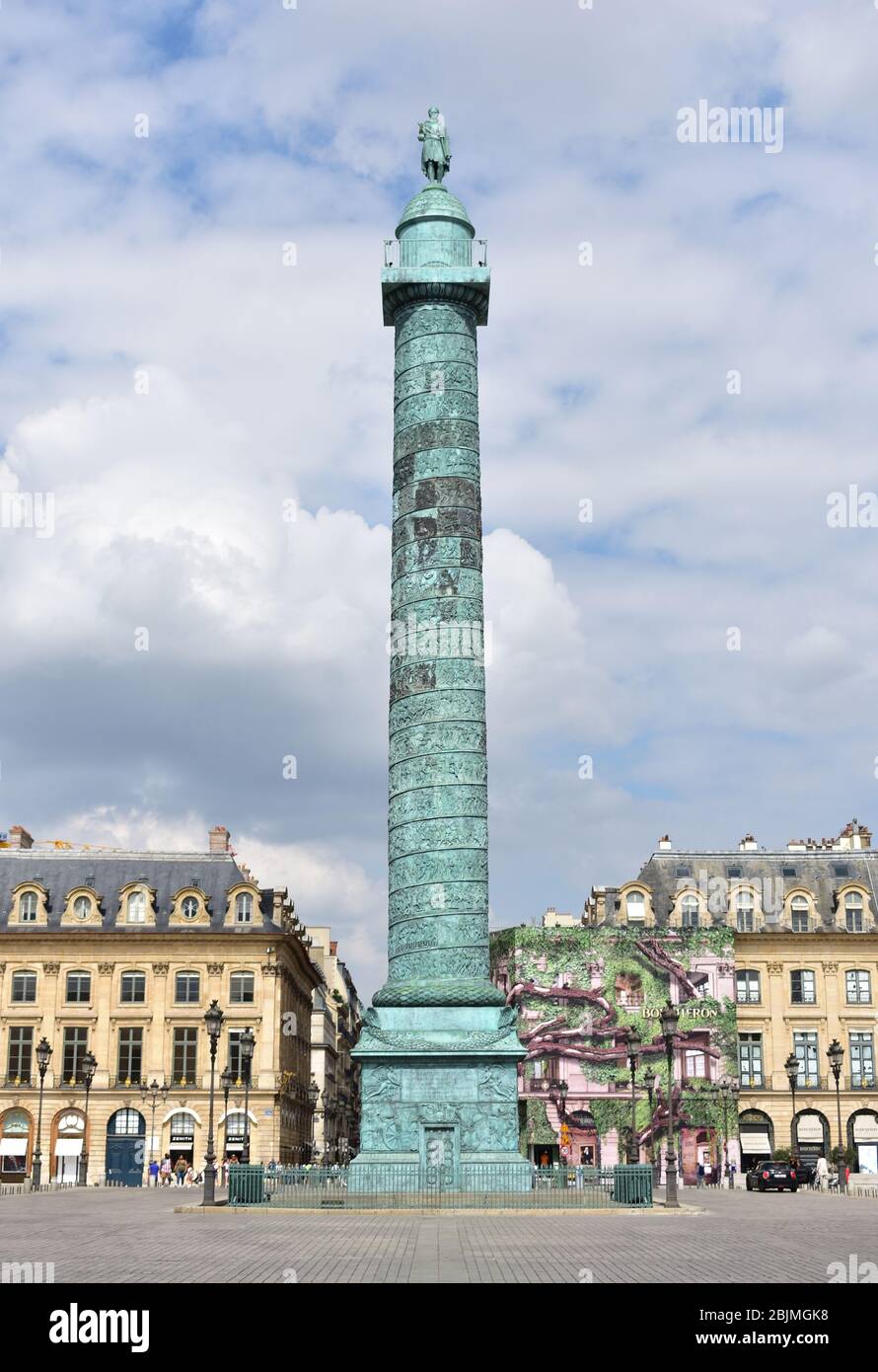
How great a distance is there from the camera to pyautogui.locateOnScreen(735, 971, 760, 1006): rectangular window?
202 ft

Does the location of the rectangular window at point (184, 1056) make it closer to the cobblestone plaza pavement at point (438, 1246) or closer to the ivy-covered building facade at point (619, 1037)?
the ivy-covered building facade at point (619, 1037)

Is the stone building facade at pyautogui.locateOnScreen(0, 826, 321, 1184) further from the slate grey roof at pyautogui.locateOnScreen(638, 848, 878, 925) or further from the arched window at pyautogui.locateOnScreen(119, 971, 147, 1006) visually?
the slate grey roof at pyautogui.locateOnScreen(638, 848, 878, 925)

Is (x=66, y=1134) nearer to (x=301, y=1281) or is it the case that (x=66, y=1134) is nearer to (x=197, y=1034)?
(x=197, y=1034)

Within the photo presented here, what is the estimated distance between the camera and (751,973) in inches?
2432

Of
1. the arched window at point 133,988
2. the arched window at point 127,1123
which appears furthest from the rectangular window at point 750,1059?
the arched window at point 133,988

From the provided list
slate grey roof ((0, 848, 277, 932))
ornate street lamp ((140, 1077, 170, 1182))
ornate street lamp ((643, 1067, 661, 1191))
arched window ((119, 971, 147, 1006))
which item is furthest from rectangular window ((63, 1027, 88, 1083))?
ornate street lamp ((643, 1067, 661, 1191))

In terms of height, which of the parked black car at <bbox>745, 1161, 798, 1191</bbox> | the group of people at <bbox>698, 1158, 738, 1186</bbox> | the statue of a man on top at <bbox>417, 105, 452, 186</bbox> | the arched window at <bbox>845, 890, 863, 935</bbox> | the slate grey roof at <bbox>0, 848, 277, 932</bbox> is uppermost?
the statue of a man on top at <bbox>417, 105, 452, 186</bbox>

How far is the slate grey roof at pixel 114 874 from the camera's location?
59250mm

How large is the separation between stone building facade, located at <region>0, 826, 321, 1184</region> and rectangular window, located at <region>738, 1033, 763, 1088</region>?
57.3ft

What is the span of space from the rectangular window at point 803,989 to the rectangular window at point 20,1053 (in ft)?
96.4

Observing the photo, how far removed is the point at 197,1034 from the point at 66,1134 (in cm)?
565

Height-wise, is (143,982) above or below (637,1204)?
above

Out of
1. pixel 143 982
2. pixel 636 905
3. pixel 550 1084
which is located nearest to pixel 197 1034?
pixel 143 982

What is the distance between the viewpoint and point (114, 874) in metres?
60.3
